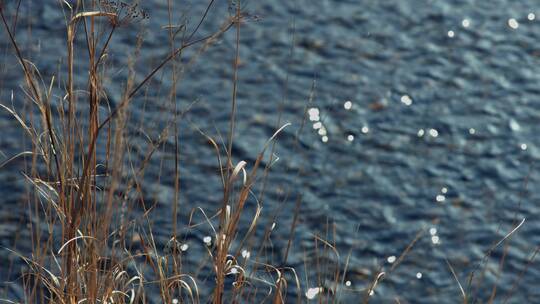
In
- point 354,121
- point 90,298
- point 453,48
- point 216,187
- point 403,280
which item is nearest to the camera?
point 90,298

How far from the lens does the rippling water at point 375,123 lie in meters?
2.99

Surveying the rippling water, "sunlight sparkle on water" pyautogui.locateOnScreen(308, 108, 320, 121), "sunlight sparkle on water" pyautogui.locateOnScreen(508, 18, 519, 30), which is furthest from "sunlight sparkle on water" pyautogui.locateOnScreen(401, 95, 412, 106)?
"sunlight sparkle on water" pyautogui.locateOnScreen(508, 18, 519, 30)

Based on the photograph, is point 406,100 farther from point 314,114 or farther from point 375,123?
point 314,114

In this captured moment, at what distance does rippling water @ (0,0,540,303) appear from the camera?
299 centimetres

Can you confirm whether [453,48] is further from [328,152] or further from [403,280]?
[403,280]

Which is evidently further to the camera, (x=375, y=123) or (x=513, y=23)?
(x=513, y=23)

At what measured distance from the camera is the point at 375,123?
11.2 ft

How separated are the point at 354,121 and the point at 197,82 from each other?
1.84ft

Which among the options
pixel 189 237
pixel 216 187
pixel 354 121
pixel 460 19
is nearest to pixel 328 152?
pixel 354 121

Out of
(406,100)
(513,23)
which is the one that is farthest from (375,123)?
(513,23)

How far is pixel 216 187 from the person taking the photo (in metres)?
3.18

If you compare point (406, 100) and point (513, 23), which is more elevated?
point (513, 23)

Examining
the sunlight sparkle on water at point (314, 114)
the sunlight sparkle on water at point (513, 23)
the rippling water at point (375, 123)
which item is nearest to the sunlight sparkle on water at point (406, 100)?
the rippling water at point (375, 123)

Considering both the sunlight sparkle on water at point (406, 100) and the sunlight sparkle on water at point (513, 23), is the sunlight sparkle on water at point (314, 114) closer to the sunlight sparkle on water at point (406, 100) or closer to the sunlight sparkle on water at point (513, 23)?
the sunlight sparkle on water at point (406, 100)
